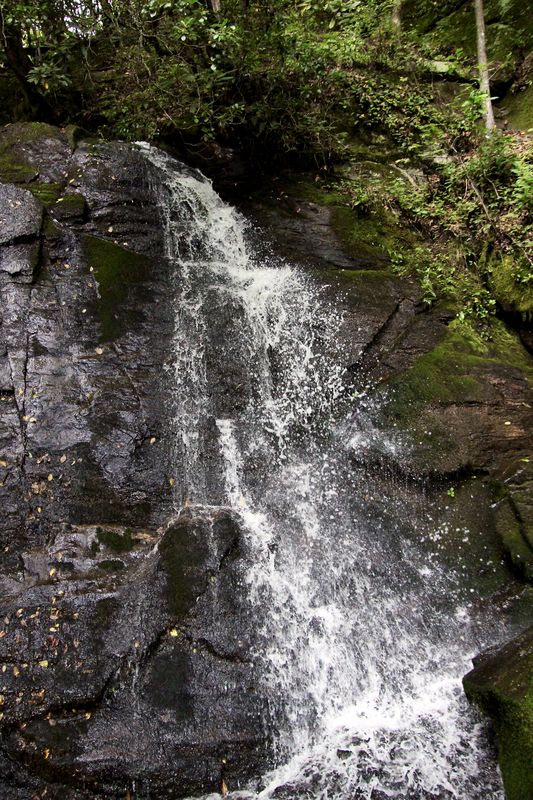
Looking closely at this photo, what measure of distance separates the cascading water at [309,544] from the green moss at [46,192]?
131cm

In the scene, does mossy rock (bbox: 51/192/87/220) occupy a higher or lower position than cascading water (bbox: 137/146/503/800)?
higher

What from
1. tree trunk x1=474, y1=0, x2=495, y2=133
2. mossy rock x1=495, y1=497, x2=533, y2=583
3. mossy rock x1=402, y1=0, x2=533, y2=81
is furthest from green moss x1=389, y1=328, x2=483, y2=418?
mossy rock x1=402, y1=0, x2=533, y2=81

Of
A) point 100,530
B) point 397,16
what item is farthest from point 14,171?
point 397,16

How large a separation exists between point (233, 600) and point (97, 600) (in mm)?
→ 1174

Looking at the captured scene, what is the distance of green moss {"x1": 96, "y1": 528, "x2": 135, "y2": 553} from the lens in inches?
179

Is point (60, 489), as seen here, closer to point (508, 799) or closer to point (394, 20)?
point (508, 799)

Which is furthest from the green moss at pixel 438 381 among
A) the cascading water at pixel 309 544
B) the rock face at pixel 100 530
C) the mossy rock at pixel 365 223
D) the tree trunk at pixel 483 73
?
the tree trunk at pixel 483 73

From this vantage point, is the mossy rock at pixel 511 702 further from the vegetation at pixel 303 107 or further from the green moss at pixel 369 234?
the green moss at pixel 369 234

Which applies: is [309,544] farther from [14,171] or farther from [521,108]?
[521,108]

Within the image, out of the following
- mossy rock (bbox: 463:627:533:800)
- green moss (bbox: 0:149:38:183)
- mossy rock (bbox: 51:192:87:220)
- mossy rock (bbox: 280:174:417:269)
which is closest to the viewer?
mossy rock (bbox: 463:627:533:800)

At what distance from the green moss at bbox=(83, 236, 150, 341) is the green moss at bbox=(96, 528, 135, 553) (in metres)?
2.13

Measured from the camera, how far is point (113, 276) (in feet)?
19.3

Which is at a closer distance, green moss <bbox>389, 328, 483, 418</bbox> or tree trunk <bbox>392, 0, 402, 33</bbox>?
green moss <bbox>389, 328, 483, 418</bbox>

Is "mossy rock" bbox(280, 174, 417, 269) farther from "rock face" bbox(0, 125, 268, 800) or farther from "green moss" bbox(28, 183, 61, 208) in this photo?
"green moss" bbox(28, 183, 61, 208)
